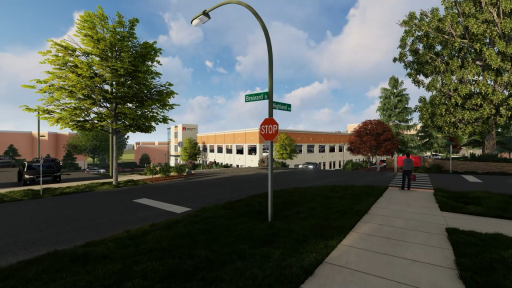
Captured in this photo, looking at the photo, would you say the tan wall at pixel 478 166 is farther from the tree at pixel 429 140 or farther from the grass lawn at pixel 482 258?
the grass lawn at pixel 482 258

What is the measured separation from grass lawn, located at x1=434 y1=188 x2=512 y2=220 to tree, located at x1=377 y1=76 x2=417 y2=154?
25201 millimetres

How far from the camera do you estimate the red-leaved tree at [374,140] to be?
23.4 meters

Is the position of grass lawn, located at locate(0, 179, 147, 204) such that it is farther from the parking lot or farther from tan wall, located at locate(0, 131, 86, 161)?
tan wall, located at locate(0, 131, 86, 161)

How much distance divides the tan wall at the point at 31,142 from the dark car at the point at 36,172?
5173 cm

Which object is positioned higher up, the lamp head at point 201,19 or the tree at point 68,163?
the lamp head at point 201,19

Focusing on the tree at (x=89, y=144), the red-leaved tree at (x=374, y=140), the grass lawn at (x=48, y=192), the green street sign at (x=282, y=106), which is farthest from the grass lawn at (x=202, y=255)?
the tree at (x=89, y=144)

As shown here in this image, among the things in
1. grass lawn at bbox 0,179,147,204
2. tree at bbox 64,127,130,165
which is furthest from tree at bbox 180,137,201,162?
grass lawn at bbox 0,179,147,204

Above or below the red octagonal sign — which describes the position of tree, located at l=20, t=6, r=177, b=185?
above

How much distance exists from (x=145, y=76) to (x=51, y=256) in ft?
38.9

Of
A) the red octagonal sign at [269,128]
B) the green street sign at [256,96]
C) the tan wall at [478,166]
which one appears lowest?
the tan wall at [478,166]

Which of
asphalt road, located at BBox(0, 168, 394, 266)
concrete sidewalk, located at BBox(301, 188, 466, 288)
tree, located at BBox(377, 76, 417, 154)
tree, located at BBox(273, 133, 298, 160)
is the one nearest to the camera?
concrete sidewalk, located at BBox(301, 188, 466, 288)

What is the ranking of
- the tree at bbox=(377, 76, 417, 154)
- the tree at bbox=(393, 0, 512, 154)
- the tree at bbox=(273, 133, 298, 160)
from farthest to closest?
1. the tree at bbox=(273, 133, 298, 160)
2. the tree at bbox=(377, 76, 417, 154)
3. the tree at bbox=(393, 0, 512, 154)

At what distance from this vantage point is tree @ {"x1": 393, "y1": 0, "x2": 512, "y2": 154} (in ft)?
56.9

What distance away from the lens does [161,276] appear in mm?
3654
